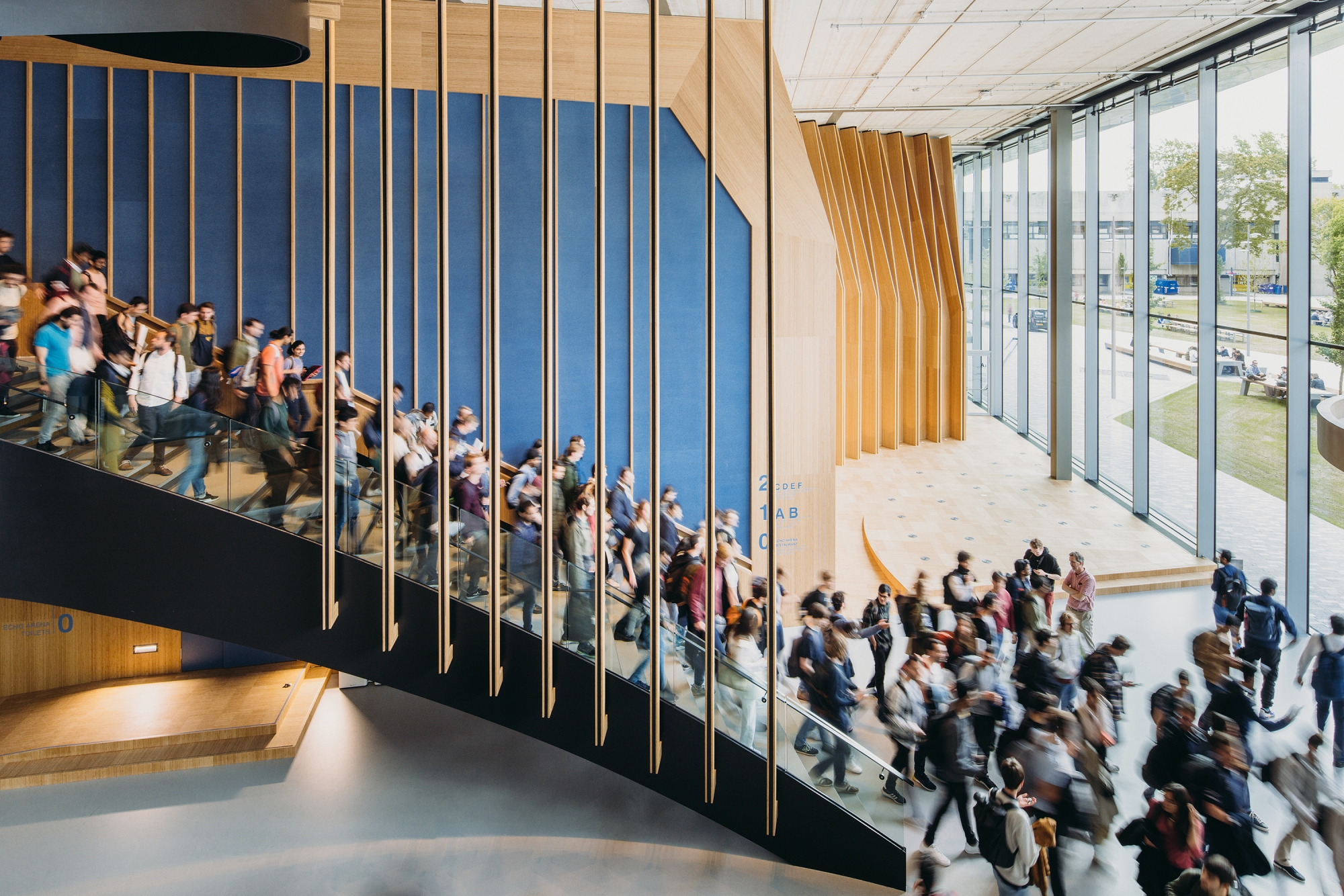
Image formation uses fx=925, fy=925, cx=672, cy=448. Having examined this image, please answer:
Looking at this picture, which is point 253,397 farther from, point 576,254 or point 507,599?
point 576,254

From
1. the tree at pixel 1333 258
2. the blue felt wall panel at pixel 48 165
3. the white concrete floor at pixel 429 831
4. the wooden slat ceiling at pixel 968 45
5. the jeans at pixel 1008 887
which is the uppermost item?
the wooden slat ceiling at pixel 968 45

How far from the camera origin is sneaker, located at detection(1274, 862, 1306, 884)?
5602 mm

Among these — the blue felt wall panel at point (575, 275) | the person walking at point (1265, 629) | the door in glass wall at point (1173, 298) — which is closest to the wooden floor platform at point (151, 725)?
the blue felt wall panel at point (575, 275)

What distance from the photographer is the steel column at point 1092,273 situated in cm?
1505

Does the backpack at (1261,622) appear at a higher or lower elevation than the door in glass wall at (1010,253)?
lower

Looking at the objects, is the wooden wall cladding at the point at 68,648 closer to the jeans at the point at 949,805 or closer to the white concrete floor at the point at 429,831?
the white concrete floor at the point at 429,831

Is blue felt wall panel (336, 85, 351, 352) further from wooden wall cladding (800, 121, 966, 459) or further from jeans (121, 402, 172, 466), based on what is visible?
wooden wall cladding (800, 121, 966, 459)

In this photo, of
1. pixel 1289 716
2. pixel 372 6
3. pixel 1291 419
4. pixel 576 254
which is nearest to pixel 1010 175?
Answer: pixel 1291 419

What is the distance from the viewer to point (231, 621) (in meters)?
6.45

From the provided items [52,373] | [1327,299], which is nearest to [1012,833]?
[52,373]

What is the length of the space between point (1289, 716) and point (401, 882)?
19.2 ft

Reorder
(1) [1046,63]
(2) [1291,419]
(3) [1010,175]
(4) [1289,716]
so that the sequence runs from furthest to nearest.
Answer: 1. (3) [1010,175]
2. (1) [1046,63]
3. (2) [1291,419]
4. (4) [1289,716]

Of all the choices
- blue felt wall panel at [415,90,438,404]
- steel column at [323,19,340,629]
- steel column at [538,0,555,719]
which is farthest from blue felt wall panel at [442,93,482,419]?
steel column at [538,0,555,719]

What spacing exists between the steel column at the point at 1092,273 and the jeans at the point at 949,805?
11.4 metres
